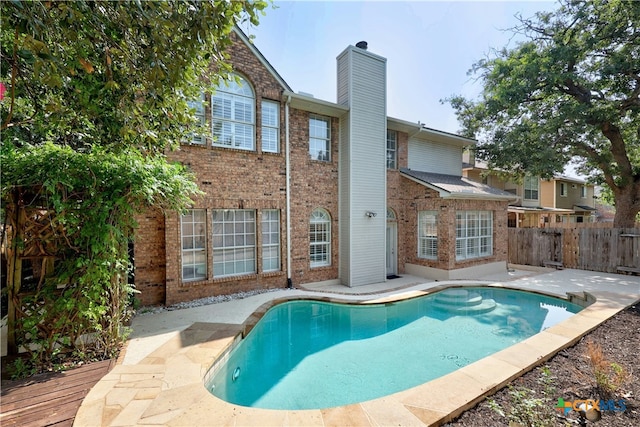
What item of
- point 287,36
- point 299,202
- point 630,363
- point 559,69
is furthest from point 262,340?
point 559,69

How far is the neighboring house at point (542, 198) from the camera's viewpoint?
21.9 meters

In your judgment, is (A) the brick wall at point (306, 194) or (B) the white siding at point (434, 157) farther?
(B) the white siding at point (434, 157)

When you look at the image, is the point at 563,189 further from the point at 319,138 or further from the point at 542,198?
the point at 319,138

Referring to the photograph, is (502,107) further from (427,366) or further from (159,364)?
(159,364)

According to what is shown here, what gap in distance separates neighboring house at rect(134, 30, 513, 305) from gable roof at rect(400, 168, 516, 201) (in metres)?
0.08

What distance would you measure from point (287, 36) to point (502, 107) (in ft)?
40.1

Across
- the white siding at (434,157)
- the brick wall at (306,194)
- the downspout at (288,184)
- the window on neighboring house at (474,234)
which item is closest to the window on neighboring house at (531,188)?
the white siding at (434,157)

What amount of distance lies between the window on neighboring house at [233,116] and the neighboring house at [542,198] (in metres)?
17.3

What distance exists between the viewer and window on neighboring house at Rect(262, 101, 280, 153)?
985 cm

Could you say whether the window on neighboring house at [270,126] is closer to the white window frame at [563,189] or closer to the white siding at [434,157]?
the white siding at [434,157]

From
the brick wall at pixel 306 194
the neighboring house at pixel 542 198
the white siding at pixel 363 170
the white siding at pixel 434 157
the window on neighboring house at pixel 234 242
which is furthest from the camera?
the neighboring house at pixel 542 198

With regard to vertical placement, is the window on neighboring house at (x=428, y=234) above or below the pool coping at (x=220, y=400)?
above

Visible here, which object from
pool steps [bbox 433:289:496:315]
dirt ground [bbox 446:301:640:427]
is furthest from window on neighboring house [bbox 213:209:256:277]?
dirt ground [bbox 446:301:640:427]

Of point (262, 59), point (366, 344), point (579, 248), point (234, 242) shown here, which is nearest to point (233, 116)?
point (262, 59)
